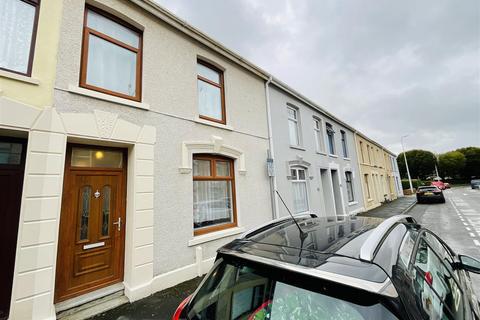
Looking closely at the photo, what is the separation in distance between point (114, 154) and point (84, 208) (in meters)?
1.13

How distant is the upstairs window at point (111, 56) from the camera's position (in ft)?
13.1

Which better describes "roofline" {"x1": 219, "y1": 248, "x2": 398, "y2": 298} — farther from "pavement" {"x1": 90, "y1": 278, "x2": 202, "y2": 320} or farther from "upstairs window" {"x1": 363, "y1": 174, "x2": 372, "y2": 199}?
"upstairs window" {"x1": 363, "y1": 174, "x2": 372, "y2": 199}

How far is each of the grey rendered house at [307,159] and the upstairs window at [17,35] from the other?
6.18 meters

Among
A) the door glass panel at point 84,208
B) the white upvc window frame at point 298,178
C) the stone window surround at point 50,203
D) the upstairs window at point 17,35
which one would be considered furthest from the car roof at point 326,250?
the white upvc window frame at point 298,178

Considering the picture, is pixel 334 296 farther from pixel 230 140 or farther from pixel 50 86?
pixel 230 140

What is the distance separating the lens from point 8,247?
302cm

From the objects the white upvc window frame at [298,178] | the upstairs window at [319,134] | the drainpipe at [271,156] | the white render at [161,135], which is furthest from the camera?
the upstairs window at [319,134]

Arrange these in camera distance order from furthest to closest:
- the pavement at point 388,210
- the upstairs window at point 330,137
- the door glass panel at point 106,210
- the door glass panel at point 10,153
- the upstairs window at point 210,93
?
the upstairs window at point 330,137 → the pavement at point 388,210 → the upstairs window at point 210,93 → the door glass panel at point 106,210 → the door glass panel at point 10,153

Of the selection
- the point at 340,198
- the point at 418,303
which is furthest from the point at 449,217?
the point at 418,303

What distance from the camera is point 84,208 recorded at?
367cm

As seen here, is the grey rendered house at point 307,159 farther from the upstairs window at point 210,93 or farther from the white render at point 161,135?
the upstairs window at point 210,93

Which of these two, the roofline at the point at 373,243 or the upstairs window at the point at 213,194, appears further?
the upstairs window at the point at 213,194

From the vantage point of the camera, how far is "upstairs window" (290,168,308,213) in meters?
8.23

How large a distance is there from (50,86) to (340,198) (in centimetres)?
1202
